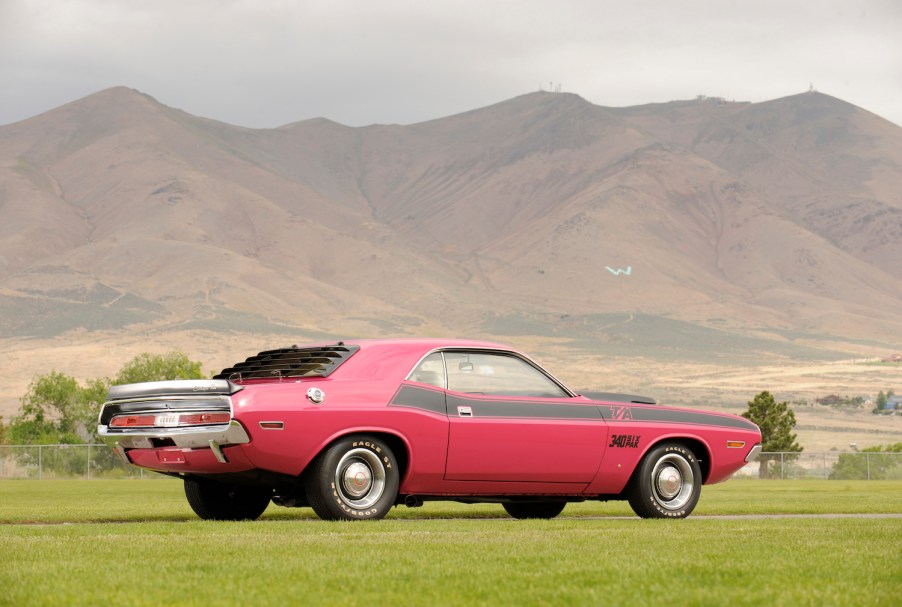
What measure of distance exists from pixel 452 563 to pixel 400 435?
410 centimetres

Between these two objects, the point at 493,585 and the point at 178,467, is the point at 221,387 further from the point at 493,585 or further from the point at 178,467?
the point at 493,585

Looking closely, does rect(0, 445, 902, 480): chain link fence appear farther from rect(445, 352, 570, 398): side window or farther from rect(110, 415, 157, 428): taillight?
rect(445, 352, 570, 398): side window

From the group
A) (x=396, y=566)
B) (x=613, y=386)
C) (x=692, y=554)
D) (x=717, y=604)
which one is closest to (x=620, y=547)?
(x=692, y=554)

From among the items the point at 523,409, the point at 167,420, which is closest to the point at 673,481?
the point at 523,409

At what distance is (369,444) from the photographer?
43.9 feet

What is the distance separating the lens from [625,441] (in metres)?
14.8

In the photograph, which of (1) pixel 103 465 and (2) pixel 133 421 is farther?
(1) pixel 103 465

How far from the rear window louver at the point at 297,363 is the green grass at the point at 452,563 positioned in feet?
4.98

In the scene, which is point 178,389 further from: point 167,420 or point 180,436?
point 180,436

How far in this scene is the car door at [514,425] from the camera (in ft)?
45.4

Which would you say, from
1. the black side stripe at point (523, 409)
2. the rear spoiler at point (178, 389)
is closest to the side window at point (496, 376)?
the black side stripe at point (523, 409)

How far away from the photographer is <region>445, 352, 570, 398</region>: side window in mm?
14180

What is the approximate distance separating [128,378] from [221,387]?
96.1 m

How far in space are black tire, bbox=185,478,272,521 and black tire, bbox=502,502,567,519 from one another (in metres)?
2.86
